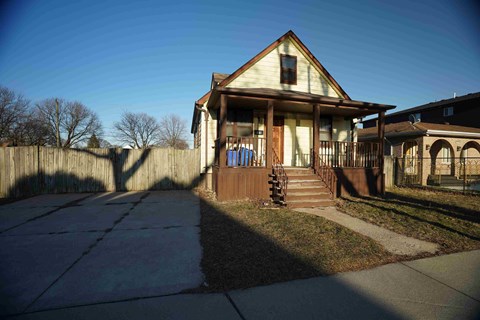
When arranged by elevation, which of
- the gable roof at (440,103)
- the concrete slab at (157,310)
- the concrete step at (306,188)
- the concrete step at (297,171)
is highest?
the gable roof at (440,103)

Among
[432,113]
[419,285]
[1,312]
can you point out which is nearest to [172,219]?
[1,312]

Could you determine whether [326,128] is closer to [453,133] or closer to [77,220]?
[77,220]

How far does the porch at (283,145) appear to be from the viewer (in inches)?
309

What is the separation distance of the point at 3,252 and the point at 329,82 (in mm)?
12932

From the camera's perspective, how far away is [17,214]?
6293mm

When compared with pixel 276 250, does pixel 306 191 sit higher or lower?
higher

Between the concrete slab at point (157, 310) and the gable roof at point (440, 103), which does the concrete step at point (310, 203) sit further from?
→ the gable roof at point (440, 103)

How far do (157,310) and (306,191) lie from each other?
6.24 meters

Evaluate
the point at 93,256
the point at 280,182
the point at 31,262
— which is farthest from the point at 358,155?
the point at 31,262

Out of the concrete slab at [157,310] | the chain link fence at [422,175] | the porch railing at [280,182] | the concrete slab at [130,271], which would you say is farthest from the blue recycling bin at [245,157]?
the chain link fence at [422,175]

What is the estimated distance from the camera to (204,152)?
34.8 ft

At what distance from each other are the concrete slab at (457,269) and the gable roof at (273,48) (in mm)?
9015

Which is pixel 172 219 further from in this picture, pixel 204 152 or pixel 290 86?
pixel 290 86

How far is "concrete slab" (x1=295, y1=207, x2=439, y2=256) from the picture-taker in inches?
155
